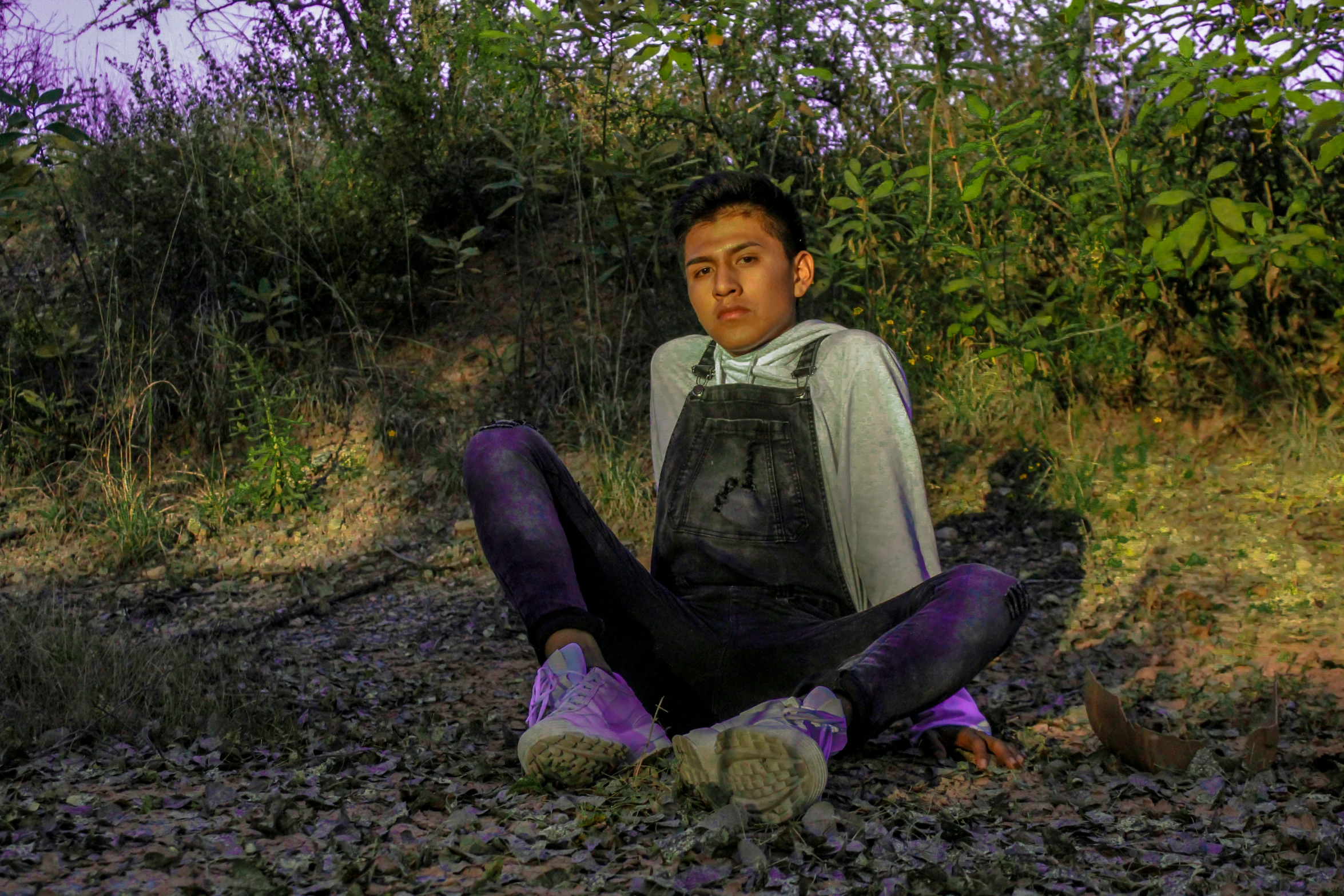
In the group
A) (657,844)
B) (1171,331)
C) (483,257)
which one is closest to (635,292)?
(483,257)

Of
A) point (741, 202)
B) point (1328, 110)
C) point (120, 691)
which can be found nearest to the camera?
point (741, 202)

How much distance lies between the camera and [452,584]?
5.11 m

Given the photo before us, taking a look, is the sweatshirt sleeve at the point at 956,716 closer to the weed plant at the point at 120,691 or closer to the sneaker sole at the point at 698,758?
the sneaker sole at the point at 698,758

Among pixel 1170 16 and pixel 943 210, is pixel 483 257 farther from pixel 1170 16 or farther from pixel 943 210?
pixel 1170 16

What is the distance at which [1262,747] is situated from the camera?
255 centimetres

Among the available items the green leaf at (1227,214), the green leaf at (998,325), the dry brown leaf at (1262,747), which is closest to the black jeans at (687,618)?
the dry brown leaf at (1262,747)

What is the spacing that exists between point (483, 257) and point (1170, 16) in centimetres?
497

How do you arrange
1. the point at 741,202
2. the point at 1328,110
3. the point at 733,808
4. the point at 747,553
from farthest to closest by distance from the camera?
the point at 1328,110 < the point at 741,202 < the point at 747,553 < the point at 733,808

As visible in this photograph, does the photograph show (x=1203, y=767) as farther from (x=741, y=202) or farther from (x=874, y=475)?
(x=741, y=202)

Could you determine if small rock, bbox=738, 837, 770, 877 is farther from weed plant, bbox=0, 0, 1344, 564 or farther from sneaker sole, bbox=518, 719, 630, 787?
weed plant, bbox=0, 0, 1344, 564

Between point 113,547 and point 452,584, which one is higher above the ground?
point 113,547

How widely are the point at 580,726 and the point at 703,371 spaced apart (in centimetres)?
104

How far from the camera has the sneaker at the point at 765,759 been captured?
201 cm

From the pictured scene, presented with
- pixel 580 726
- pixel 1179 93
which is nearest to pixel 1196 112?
pixel 1179 93
